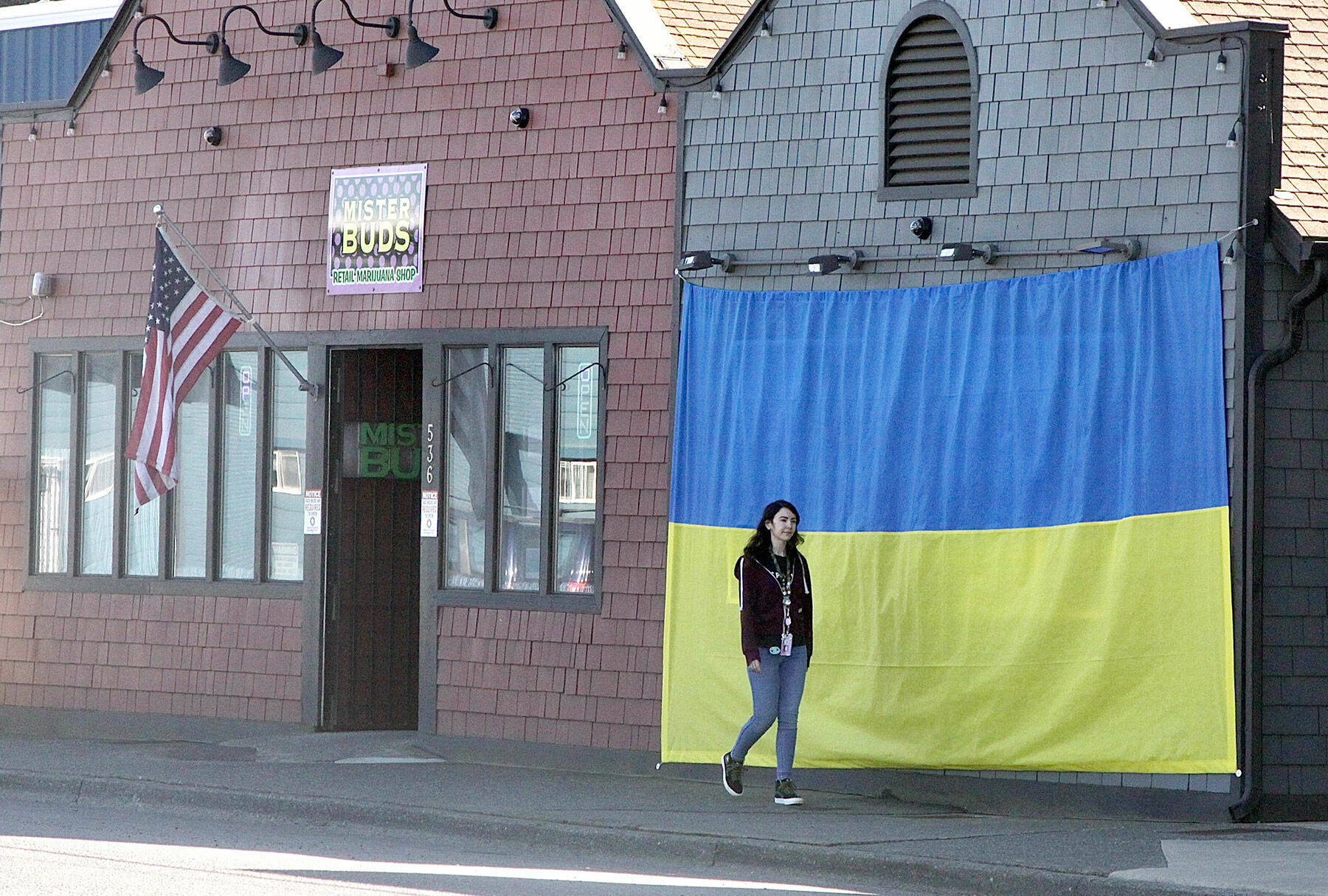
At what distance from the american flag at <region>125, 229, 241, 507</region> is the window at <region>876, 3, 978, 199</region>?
476cm

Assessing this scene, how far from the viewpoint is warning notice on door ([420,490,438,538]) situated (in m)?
13.8

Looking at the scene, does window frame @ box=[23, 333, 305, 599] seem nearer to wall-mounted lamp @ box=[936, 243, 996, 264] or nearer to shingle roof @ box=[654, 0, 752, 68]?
shingle roof @ box=[654, 0, 752, 68]

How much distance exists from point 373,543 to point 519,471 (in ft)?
5.44

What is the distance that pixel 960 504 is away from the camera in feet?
37.7

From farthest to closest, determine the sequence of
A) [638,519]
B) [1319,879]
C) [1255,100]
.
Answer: [638,519]
[1255,100]
[1319,879]

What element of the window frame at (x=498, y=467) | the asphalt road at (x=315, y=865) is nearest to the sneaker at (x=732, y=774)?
the asphalt road at (x=315, y=865)

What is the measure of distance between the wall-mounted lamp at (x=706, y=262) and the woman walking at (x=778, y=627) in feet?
6.15

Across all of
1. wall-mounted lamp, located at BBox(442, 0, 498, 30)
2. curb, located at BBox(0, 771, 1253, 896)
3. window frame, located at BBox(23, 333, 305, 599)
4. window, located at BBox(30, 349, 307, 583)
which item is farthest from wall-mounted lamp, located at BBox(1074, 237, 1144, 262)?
window, located at BBox(30, 349, 307, 583)

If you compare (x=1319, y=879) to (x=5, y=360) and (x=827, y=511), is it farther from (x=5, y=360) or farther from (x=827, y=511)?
(x=5, y=360)

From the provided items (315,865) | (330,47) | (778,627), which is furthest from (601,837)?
(330,47)

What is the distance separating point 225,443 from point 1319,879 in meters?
8.79

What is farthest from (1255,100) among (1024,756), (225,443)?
(225,443)

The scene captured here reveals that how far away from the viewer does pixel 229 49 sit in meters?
14.7

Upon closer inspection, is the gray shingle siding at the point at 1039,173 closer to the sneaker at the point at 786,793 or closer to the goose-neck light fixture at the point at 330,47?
the sneaker at the point at 786,793
